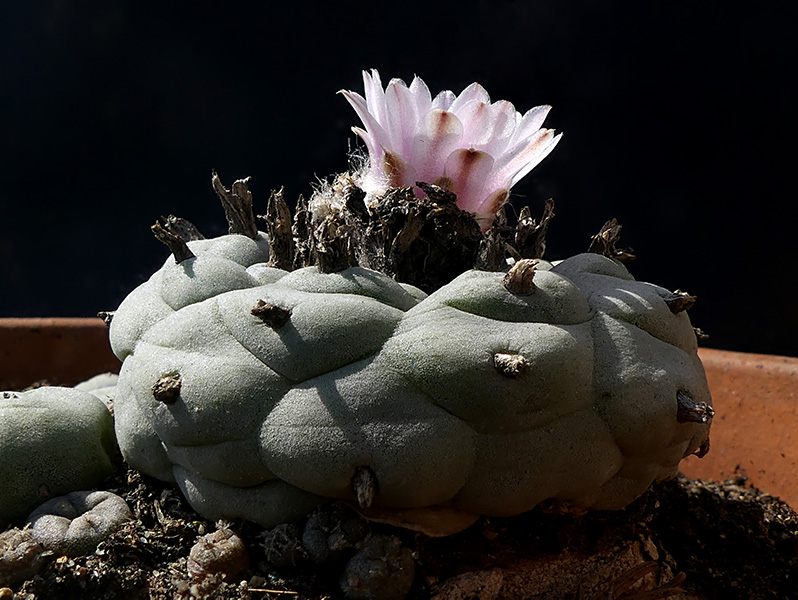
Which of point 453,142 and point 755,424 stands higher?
point 453,142

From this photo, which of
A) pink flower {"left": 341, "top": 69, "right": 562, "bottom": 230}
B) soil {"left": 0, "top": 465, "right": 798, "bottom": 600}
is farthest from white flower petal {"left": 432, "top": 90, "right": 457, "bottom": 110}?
soil {"left": 0, "top": 465, "right": 798, "bottom": 600}

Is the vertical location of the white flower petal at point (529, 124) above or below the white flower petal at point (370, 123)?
below

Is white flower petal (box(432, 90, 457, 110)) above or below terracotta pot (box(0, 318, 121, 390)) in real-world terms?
above

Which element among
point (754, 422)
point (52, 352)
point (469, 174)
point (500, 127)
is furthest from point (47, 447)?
point (754, 422)

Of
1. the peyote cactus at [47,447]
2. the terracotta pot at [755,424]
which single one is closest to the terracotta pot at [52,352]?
the peyote cactus at [47,447]

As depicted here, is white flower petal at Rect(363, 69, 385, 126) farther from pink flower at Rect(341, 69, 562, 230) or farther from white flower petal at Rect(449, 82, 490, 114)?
white flower petal at Rect(449, 82, 490, 114)

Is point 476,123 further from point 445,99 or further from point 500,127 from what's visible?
point 445,99

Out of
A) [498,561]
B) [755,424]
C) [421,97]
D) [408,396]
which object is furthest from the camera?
[755,424]

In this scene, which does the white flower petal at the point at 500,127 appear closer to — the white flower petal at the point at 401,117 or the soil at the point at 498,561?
the white flower petal at the point at 401,117
